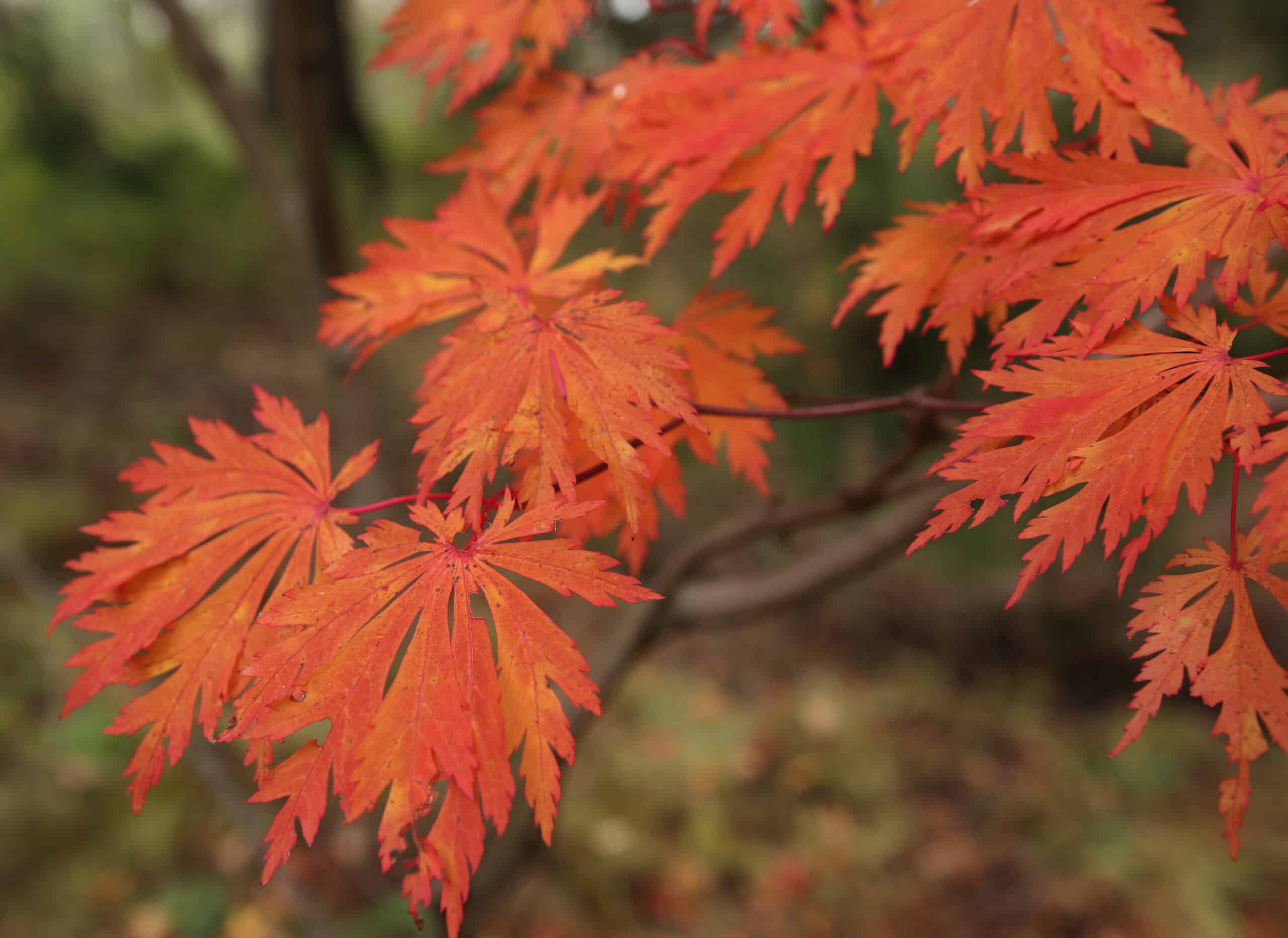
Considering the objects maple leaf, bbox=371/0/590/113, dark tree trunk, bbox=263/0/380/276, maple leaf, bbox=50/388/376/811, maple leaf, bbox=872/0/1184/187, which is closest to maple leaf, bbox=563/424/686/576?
maple leaf, bbox=50/388/376/811

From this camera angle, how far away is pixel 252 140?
191cm

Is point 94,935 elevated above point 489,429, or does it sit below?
below

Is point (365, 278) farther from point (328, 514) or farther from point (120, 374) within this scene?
point (120, 374)

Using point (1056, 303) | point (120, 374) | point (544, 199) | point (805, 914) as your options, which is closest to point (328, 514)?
point (544, 199)

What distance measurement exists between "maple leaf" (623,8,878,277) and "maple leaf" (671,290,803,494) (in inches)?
6.0

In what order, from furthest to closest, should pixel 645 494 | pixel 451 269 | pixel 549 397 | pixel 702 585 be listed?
1. pixel 702 585
2. pixel 451 269
3. pixel 645 494
4. pixel 549 397

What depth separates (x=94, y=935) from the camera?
2.14m

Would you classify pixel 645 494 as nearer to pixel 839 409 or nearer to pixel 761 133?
pixel 839 409

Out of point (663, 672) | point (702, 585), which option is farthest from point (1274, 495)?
point (663, 672)

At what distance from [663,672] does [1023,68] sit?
305 centimetres

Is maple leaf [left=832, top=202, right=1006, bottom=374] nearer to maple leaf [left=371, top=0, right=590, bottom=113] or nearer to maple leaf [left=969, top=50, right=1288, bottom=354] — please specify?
maple leaf [left=969, top=50, right=1288, bottom=354]

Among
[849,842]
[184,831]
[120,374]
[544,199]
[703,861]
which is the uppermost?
[544,199]

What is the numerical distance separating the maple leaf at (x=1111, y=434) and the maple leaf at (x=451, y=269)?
1.25ft

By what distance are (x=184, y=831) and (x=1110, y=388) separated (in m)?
2.80
